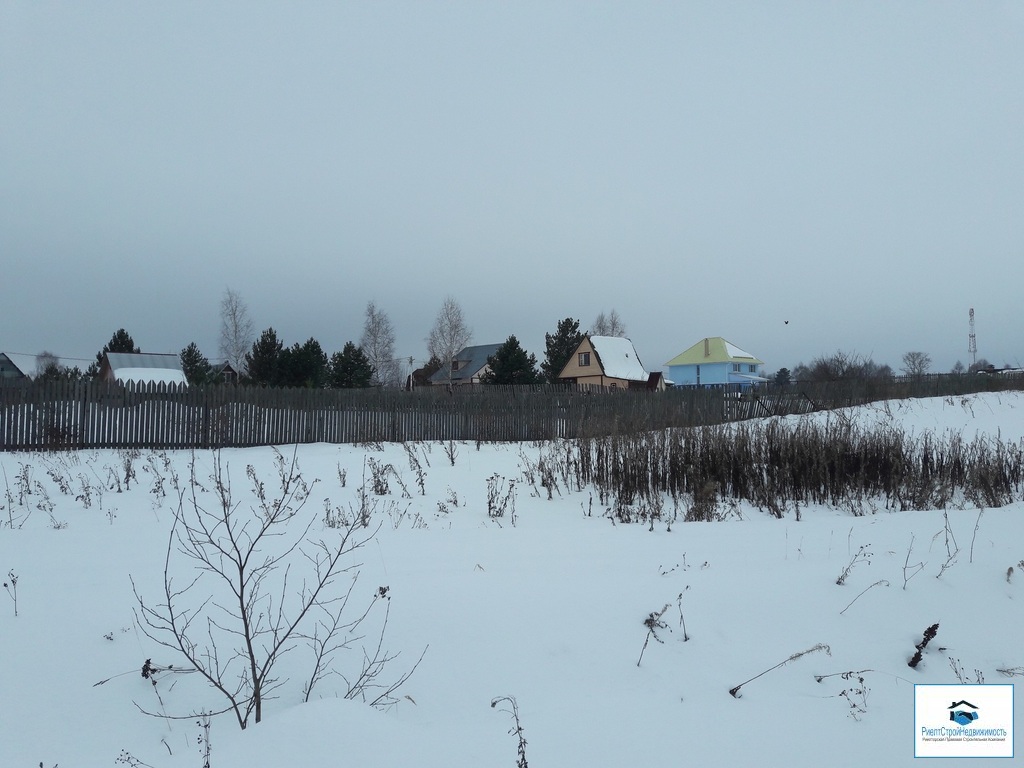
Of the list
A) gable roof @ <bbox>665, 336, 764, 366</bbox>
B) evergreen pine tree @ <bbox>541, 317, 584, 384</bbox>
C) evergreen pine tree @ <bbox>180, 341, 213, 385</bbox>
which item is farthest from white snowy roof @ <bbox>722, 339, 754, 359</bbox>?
evergreen pine tree @ <bbox>180, 341, 213, 385</bbox>

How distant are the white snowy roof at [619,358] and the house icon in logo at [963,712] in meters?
40.9

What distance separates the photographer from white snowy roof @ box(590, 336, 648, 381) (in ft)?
145

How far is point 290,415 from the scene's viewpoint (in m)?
14.5

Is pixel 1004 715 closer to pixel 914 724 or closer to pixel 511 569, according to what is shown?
pixel 914 724

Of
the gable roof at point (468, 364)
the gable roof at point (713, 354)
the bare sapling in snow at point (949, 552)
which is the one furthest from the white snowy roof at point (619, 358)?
the bare sapling in snow at point (949, 552)

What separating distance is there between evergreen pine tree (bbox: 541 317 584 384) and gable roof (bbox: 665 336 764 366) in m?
9.40

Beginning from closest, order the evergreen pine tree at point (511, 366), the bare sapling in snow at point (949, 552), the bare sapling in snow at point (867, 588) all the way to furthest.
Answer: the bare sapling in snow at point (867, 588) < the bare sapling in snow at point (949, 552) < the evergreen pine tree at point (511, 366)

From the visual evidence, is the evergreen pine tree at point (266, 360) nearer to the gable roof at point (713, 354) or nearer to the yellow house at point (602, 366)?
the yellow house at point (602, 366)

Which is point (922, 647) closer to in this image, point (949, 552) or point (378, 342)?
point (949, 552)

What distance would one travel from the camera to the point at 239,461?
1150 cm

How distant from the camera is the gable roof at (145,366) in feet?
97.8

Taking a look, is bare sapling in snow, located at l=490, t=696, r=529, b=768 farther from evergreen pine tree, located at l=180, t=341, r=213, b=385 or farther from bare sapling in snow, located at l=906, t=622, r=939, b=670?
evergreen pine tree, located at l=180, t=341, r=213, b=385

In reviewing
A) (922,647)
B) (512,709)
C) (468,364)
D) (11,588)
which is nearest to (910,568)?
→ (922,647)

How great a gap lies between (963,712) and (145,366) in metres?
36.4
